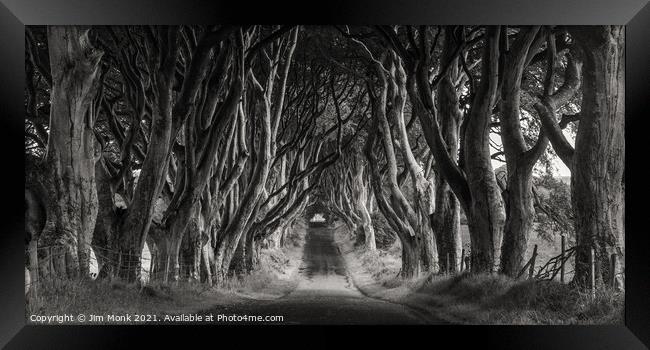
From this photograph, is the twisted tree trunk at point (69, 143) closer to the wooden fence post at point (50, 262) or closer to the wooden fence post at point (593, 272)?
the wooden fence post at point (50, 262)

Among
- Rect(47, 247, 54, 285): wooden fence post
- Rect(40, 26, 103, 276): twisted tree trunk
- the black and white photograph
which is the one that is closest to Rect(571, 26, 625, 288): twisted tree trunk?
the black and white photograph

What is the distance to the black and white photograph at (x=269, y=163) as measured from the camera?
706 cm

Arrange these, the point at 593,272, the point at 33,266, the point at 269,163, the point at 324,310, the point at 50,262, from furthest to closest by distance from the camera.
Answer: the point at 269,163, the point at 324,310, the point at 50,262, the point at 33,266, the point at 593,272

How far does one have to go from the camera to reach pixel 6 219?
6395 mm

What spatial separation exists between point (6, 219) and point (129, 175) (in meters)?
5.03

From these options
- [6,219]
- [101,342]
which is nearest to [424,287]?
[101,342]
